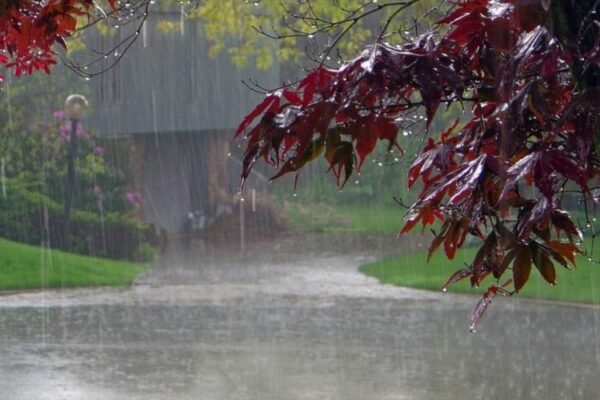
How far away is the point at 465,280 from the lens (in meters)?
14.5

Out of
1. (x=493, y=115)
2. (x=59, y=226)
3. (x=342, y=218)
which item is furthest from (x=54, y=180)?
(x=493, y=115)

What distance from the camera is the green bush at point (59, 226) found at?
17047 mm

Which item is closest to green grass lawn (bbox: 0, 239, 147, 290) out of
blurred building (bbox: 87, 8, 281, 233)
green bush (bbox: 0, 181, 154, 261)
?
green bush (bbox: 0, 181, 154, 261)

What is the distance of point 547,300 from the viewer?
42.6 feet

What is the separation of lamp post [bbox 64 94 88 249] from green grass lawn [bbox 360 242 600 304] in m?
5.00

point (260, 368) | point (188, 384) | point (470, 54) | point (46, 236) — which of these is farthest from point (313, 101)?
point (46, 236)

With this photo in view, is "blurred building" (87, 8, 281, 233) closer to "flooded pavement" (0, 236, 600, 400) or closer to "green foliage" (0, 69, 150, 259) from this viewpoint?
"green foliage" (0, 69, 150, 259)

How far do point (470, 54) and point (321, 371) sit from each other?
18.8ft

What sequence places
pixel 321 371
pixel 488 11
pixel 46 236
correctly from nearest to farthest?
pixel 488 11 → pixel 321 371 → pixel 46 236

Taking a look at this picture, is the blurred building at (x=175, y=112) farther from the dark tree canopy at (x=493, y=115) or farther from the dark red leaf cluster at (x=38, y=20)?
the dark tree canopy at (x=493, y=115)

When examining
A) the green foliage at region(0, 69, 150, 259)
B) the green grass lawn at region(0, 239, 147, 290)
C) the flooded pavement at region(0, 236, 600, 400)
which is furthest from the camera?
the green foliage at region(0, 69, 150, 259)

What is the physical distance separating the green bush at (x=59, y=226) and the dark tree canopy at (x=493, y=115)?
1454 centimetres

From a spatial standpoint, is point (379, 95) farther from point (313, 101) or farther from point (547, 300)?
point (547, 300)

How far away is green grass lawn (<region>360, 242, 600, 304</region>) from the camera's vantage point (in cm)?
1330
